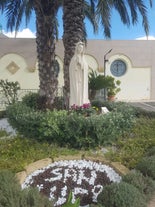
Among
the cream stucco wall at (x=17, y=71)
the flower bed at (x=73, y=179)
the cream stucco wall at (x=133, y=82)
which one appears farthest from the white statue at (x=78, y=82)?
the cream stucco wall at (x=133, y=82)

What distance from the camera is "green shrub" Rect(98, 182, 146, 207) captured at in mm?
4590

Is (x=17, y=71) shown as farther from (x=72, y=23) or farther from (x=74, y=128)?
(x=74, y=128)

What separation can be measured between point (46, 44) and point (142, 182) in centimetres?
916

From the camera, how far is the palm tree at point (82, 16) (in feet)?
39.6

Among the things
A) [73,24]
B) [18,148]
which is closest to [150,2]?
[73,24]

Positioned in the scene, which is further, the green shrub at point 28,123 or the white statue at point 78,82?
the white statue at point 78,82

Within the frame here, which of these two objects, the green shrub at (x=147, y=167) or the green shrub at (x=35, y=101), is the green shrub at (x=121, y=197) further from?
the green shrub at (x=35, y=101)

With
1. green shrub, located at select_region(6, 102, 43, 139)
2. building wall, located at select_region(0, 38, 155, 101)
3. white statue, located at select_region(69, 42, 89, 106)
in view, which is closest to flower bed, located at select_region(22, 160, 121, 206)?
green shrub, located at select_region(6, 102, 43, 139)

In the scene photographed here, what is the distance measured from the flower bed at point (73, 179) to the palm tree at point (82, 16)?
19.2ft

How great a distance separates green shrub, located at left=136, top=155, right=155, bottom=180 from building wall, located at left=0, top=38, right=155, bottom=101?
66.0 feet

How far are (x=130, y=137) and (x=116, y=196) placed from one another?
397cm

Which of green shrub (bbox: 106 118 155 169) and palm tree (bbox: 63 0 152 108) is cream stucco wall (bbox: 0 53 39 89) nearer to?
palm tree (bbox: 63 0 152 108)

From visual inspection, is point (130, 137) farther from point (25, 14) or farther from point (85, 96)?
point (25, 14)

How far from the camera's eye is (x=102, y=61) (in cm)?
2695
